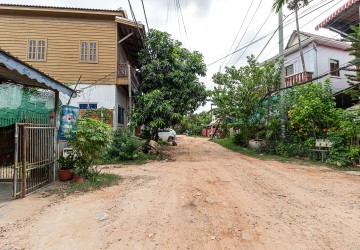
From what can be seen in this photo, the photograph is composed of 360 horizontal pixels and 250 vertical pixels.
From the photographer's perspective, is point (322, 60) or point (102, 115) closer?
point (102, 115)

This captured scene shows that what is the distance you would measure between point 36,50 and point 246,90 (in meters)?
11.8

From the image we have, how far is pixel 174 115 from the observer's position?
1139 centimetres

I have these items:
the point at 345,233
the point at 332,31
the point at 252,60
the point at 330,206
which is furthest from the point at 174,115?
the point at 332,31

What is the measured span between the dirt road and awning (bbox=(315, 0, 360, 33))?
11.6m

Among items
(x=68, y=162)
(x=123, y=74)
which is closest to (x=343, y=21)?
(x=123, y=74)

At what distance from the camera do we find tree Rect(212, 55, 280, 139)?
13539 millimetres

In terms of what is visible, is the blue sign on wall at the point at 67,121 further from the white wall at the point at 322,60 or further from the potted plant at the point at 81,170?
the white wall at the point at 322,60

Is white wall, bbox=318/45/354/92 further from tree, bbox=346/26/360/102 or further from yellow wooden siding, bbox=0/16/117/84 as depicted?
yellow wooden siding, bbox=0/16/117/84

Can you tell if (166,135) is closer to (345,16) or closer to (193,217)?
(345,16)

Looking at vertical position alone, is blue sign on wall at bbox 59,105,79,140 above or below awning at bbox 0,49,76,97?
below

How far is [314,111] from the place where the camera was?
385 inches

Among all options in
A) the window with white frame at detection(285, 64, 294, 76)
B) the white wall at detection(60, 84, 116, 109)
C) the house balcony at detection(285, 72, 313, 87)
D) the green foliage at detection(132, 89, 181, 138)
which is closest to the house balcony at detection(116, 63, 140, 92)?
the white wall at detection(60, 84, 116, 109)

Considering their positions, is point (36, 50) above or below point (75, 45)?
below

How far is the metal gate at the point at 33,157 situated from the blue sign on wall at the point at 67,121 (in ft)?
1.01
